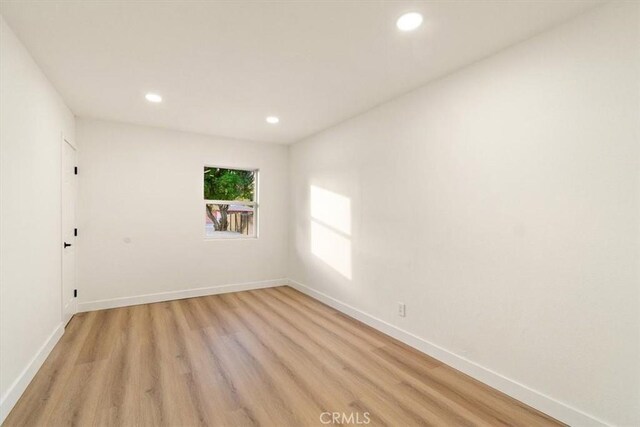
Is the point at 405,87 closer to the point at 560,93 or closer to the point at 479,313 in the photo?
the point at 560,93

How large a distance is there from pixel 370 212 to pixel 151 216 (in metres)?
3.07

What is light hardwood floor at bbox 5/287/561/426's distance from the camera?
1.88 m

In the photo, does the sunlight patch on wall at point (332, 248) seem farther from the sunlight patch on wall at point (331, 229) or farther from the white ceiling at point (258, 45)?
the white ceiling at point (258, 45)

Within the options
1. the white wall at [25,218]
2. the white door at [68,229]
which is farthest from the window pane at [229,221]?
the white wall at [25,218]

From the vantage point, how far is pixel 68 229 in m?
3.40

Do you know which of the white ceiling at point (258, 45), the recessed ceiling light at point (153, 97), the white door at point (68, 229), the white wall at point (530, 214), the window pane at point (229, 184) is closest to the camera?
the white wall at point (530, 214)

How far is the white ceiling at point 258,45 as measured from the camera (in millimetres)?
1804

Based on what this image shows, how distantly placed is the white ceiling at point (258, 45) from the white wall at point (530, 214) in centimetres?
28

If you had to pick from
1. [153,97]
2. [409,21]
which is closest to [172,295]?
[153,97]

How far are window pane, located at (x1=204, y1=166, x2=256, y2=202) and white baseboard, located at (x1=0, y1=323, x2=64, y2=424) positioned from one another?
8.25 ft

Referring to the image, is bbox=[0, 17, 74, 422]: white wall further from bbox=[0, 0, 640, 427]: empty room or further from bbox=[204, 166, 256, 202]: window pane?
bbox=[204, 166, 256, 202]: window pane

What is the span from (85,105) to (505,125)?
13.9ft

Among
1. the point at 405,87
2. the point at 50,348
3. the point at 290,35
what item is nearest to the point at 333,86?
the point at 405,87

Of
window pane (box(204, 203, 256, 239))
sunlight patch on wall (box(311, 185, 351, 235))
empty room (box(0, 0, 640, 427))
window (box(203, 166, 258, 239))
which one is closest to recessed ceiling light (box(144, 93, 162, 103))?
empty room (box(0, 0, 640, 427))
